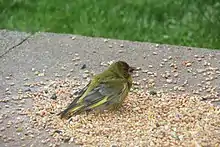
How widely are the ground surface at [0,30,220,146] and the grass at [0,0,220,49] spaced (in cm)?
65

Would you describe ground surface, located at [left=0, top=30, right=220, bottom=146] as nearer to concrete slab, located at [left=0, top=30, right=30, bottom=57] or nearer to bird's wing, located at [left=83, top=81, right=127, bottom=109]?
concrete slab, located at [left=0, top=30, right=30, bottom=57]

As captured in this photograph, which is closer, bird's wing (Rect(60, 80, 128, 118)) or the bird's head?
bird's wing (Rect(60, 80, 128, 118))

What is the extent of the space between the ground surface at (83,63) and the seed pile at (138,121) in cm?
15

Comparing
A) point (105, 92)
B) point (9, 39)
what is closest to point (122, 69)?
point (105, 92)

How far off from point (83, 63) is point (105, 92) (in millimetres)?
1004

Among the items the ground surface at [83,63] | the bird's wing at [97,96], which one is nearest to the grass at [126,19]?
the ground surface at [83,63]

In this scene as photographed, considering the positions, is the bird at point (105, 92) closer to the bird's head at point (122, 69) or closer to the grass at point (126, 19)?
the bird's head at point (122, 69)

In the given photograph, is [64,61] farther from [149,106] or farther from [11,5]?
[11,5]

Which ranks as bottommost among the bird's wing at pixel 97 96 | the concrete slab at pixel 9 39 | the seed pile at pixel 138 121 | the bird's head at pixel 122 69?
the concrete slab at pixel 9 39

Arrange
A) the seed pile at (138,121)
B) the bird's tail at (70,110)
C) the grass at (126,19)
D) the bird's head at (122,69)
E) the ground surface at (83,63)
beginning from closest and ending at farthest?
the seed pile at (138,121) < the bird's tail at (70,110) < the bird's head at (122,69) < the ground surface at (83,63) < the grass at (126,19)

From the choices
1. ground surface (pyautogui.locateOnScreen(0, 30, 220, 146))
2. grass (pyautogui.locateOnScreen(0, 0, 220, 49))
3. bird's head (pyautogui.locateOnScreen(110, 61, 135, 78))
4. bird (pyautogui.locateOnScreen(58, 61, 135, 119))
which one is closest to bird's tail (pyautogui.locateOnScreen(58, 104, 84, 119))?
bird (pyautogui.locateOnScreen(58, 61, 135, 119))

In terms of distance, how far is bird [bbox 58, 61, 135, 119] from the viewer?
5672mm

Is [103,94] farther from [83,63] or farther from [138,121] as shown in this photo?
[83,63]

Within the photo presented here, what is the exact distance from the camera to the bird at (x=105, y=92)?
18.6 feet
